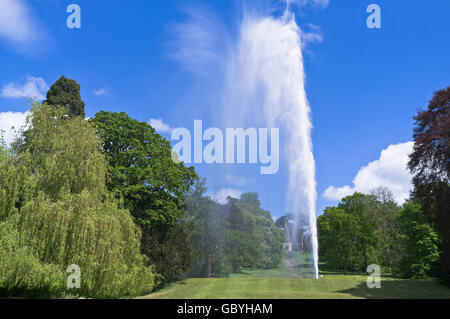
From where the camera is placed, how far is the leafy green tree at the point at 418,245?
32938 mm

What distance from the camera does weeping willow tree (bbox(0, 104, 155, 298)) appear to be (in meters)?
13.7

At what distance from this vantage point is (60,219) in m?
14.5

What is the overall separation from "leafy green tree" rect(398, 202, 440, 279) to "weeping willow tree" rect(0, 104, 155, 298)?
28.0 metres

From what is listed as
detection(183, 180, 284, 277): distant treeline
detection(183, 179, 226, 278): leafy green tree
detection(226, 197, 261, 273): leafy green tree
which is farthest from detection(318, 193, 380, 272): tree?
detection(183, 179, 226, 278): leafy green tree

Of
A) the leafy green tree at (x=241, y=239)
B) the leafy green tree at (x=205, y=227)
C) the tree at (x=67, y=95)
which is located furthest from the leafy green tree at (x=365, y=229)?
the tree at (x=67, y=95)

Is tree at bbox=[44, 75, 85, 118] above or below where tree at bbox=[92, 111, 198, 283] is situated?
above

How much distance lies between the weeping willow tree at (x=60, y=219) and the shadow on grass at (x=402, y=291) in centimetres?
1344

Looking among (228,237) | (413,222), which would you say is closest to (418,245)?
(413,222)

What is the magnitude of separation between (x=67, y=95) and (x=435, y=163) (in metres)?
29.2

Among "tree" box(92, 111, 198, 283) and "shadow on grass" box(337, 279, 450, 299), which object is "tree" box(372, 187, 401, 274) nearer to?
"shadow on grass" box(337, 279, 450, 299)

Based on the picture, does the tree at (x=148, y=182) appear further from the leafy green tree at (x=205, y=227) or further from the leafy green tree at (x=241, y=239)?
the leafy green tree at (x=241, y=239)

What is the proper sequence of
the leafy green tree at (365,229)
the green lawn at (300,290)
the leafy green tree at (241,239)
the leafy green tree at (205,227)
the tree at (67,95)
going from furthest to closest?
the leafy green tree at (365,229) < the leafy green tree at (241,239) < the leafy green tree at (205,227) < the tree at (67,95) < the green lawn at (300,290)

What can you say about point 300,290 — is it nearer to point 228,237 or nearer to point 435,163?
point 435,163
